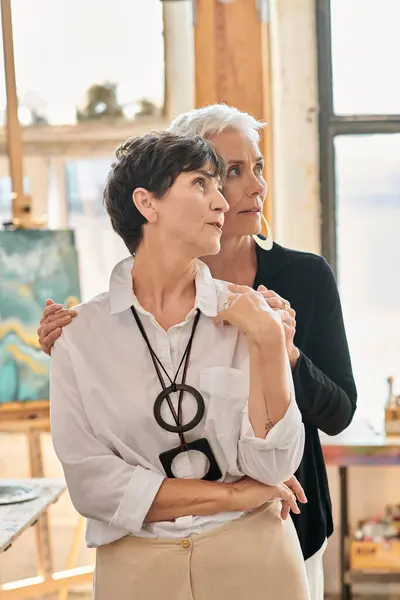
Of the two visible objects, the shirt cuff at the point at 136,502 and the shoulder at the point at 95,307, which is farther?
the shoulder at the point at 95,307

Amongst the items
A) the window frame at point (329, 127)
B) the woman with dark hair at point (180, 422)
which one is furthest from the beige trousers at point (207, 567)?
the window frame at point (329, 127)

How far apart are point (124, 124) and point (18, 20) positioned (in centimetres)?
71

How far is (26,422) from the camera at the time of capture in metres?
3.18

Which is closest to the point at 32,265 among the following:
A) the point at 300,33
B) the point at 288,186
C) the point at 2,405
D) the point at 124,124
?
the point at 2,405

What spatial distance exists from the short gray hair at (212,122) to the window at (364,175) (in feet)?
7.65

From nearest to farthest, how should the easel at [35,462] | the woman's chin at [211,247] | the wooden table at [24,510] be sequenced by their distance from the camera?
the woman's chin at [211,247]
the wooden table at [24,510]
the easel at [35,462]

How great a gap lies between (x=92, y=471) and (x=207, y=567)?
0.25 metres

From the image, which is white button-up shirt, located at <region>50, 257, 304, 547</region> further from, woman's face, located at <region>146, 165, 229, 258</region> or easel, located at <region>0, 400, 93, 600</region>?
easel, located at <region>0, 400, 93, 600</region>

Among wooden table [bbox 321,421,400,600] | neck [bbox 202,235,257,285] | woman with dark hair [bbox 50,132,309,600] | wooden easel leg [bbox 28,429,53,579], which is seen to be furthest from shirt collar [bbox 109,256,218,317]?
wooden table [bbox 321,421,400,600]

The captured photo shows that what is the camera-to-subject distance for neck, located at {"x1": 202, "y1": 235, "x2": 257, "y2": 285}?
1.74 m

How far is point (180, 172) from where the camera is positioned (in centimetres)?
142

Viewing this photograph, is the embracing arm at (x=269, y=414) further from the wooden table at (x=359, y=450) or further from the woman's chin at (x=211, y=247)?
the wooden table at (x=359, y=450)

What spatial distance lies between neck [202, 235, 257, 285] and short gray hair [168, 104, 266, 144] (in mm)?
227

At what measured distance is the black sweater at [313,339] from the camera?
5.63 feet
